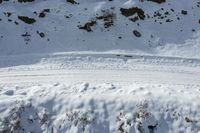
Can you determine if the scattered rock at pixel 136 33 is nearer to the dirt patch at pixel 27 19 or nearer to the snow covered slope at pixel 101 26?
the snow covered slope at pixel 101 26

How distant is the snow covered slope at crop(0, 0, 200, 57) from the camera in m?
19.8

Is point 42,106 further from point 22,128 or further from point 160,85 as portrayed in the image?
point 160,85

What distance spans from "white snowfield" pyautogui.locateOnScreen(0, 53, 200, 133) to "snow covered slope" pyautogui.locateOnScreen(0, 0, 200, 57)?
2.46 meters

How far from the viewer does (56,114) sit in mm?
14414

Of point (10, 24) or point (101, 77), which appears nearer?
point (101, 77)

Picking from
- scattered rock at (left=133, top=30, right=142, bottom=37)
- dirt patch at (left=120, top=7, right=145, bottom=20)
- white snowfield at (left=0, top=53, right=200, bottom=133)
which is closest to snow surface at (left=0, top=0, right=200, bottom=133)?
white snowfield at (left=0, top=53, right=200, bottom=133)

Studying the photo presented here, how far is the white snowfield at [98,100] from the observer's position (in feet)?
45.9

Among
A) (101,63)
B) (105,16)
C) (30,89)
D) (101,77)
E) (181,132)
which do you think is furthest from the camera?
(105,16)

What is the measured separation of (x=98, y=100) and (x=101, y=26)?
7484 mm

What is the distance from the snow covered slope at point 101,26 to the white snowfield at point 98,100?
8.08ft

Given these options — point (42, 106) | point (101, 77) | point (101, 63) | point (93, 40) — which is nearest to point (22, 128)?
point (42, 106)

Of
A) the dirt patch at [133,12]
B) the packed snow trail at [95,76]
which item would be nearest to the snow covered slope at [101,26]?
the dirt patch at [133,12]

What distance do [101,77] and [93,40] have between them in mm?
4004

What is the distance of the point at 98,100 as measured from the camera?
48.2 ft
